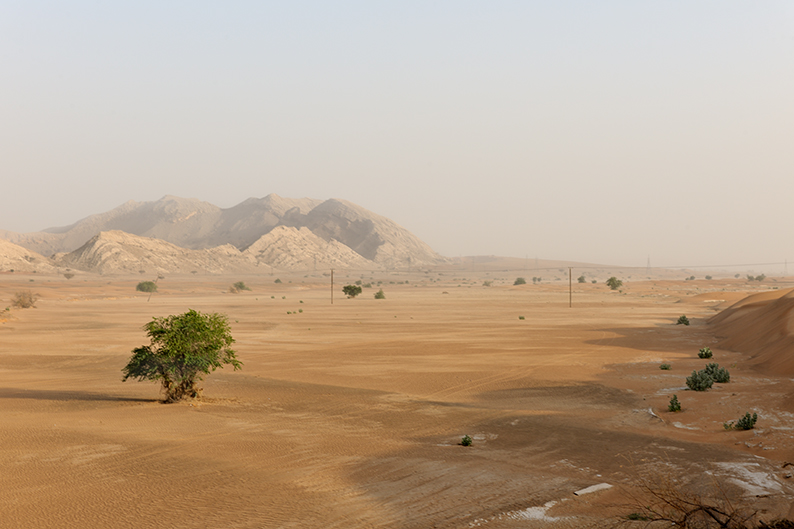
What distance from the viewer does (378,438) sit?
44.6 feet

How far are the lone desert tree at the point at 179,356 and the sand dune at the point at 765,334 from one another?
18709 millimetres

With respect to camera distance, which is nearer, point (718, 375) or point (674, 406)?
Result: point (674, 406)

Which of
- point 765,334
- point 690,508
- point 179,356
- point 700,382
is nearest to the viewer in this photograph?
point 690,508

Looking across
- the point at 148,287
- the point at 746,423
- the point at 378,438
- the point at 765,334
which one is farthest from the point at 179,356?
the point at 148,287

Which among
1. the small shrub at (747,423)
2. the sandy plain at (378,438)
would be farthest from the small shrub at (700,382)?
the small shrub at (747,423)

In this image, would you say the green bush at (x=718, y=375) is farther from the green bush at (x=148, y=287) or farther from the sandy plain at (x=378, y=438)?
the green bush at (x=148, y=287)

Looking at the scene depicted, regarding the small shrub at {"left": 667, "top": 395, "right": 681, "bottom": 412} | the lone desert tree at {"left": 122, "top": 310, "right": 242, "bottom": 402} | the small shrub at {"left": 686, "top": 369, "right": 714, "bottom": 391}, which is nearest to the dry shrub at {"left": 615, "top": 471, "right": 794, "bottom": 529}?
the small shrub at {"left": 667, "top": 395, "right": 681, "bottom": 412}

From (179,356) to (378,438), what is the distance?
7.12m

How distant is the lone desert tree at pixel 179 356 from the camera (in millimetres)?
17500

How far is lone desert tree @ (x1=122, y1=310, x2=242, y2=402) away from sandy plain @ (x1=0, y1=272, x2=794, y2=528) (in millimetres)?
1034

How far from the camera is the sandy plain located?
9156 mm

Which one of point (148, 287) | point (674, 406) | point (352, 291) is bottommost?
point (674, 406)

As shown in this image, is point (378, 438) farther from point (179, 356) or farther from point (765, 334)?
point (765, 334)

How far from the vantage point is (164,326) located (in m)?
18.9
